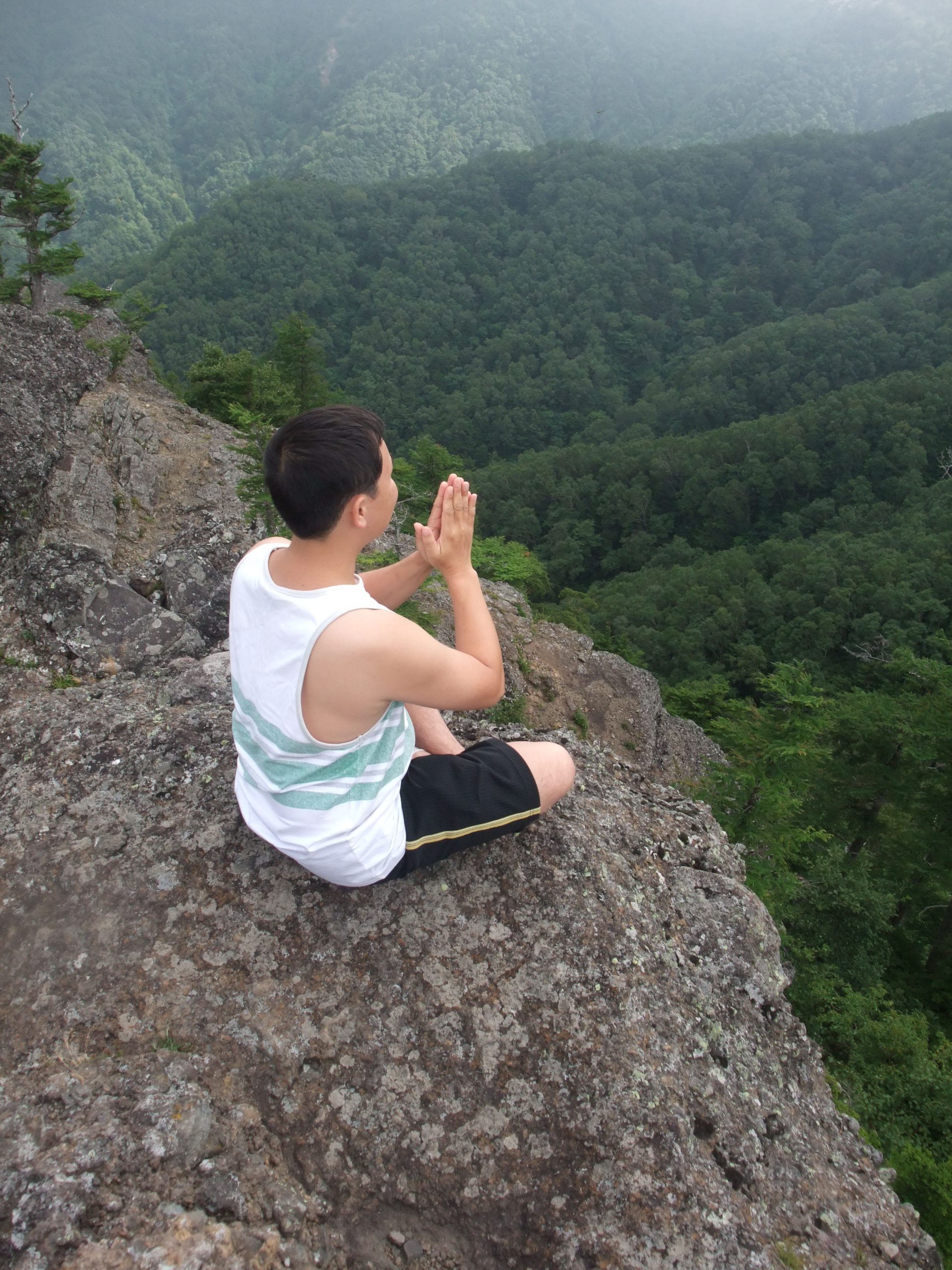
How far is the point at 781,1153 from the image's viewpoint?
278 centimetres

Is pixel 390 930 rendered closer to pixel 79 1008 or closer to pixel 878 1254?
pixel 79 1008

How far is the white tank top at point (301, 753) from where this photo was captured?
2.24m

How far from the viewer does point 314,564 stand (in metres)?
2.29

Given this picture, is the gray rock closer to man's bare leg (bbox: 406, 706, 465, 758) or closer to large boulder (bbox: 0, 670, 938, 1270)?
large boulder (bbox: 0, 670, 938, 1270)

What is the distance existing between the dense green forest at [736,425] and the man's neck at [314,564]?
149 inches

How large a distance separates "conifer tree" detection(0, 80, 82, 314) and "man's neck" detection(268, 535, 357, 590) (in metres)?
18.3

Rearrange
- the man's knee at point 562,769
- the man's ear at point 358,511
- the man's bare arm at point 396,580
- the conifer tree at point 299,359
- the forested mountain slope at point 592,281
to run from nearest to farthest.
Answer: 1. the man's ear at point 358,511
2. the man's bare arm at point 396,580
3. the man's knee at point 562,769
4. the conifer tree at point 299,359
5. the forested mountain slope at point 592,281

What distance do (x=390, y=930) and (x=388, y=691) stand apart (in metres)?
1.36

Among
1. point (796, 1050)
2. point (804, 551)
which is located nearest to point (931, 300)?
point (804, 551)

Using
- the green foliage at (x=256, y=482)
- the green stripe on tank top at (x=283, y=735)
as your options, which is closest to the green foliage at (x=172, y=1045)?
the green stripe on tank top at (x=283, y=735)

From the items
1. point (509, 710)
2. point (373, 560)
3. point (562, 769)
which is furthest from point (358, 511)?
point (509, 710)

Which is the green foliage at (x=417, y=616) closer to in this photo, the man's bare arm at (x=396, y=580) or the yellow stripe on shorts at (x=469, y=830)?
the man's bare arm at (x=396, y=580)

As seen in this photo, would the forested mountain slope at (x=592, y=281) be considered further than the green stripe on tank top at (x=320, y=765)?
Yes

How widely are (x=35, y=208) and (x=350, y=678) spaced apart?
68.3 ft
